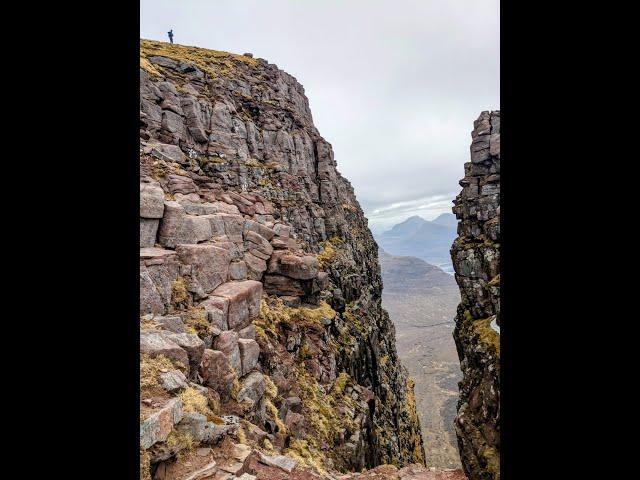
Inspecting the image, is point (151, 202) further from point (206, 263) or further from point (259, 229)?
point (259, 229)

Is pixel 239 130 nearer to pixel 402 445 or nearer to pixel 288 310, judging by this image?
pixel 288 310

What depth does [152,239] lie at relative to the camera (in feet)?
47.3

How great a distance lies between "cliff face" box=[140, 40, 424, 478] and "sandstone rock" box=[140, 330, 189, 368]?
0.13ft

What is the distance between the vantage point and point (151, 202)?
566 inches

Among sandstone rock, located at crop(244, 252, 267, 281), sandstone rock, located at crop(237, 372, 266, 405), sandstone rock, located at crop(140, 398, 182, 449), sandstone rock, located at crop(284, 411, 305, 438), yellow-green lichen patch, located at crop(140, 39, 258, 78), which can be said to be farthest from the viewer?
yellow-green lichen patch, located at crop(140, 39, 258, 78)

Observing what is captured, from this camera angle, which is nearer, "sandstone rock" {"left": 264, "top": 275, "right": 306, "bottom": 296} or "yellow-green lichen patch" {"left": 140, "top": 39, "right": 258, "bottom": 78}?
"sandstone rock" {"left": 264, "top": 275, "right": 306, "bottom": 296}

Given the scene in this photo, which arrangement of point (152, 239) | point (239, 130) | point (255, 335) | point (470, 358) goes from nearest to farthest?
1. point (152, 239)
2. point (255, 335)
3. point (470, 358)
4. point (239, 130)

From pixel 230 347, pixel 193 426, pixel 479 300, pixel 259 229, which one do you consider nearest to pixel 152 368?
pixel 193 426

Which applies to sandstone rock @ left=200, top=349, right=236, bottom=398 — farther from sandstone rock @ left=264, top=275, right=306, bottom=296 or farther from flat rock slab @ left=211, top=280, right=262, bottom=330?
sandstone rock @ left=264, top=275, right=306, bottom=296

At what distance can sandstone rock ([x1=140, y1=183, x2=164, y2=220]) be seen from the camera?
46.2 ft

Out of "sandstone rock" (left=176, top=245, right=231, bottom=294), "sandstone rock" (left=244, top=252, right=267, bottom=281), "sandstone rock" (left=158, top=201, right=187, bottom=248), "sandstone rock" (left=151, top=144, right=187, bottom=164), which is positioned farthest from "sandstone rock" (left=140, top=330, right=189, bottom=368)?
"sandstone rock" (left=151, top=144, right=187, bottom=164)

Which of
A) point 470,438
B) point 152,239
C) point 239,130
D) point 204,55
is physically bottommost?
point 470,438

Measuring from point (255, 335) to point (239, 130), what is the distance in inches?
1242
